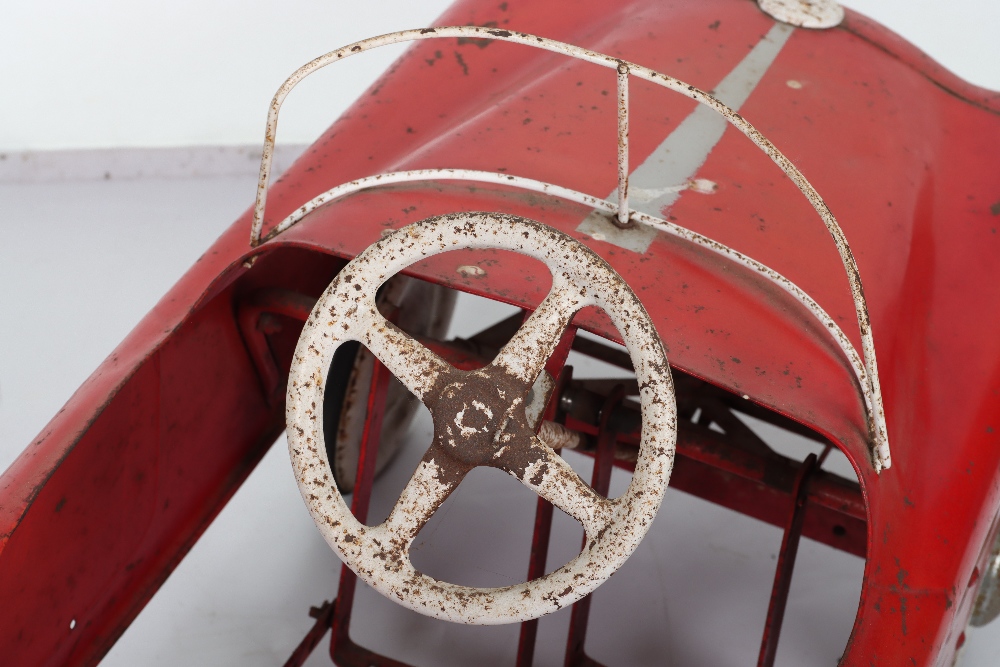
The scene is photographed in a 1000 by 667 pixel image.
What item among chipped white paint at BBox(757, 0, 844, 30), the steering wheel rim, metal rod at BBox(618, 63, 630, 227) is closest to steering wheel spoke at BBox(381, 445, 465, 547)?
the steering wheel rim

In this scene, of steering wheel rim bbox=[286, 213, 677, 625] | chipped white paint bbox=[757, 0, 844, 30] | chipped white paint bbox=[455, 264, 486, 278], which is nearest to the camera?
steering wheel rim bbox=[286, 213, 677, 625]

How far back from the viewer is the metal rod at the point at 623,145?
1.47m

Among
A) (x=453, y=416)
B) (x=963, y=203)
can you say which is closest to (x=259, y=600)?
(x=453, y=416)

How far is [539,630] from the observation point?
7.17 ft

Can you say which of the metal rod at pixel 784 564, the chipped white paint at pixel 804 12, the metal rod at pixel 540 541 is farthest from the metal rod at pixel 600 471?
the chipped white paint at pixel 804 12

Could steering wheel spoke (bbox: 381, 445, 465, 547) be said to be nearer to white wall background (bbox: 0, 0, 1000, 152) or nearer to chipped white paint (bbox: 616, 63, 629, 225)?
chipped white paint (bbox: 616, 63, 629, 225)

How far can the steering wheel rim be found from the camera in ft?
4.00

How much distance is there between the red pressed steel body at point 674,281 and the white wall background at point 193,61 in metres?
1.45

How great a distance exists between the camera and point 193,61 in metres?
3.58

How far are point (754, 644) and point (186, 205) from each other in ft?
6.75

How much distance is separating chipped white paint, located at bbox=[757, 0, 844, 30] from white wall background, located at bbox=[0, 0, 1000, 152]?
1674 mm

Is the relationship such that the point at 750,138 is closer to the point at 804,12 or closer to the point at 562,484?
the point at 562,484

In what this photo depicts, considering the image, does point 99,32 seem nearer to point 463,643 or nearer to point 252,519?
point 252,519

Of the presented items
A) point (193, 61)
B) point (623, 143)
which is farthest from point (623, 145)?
point (193, 61)
